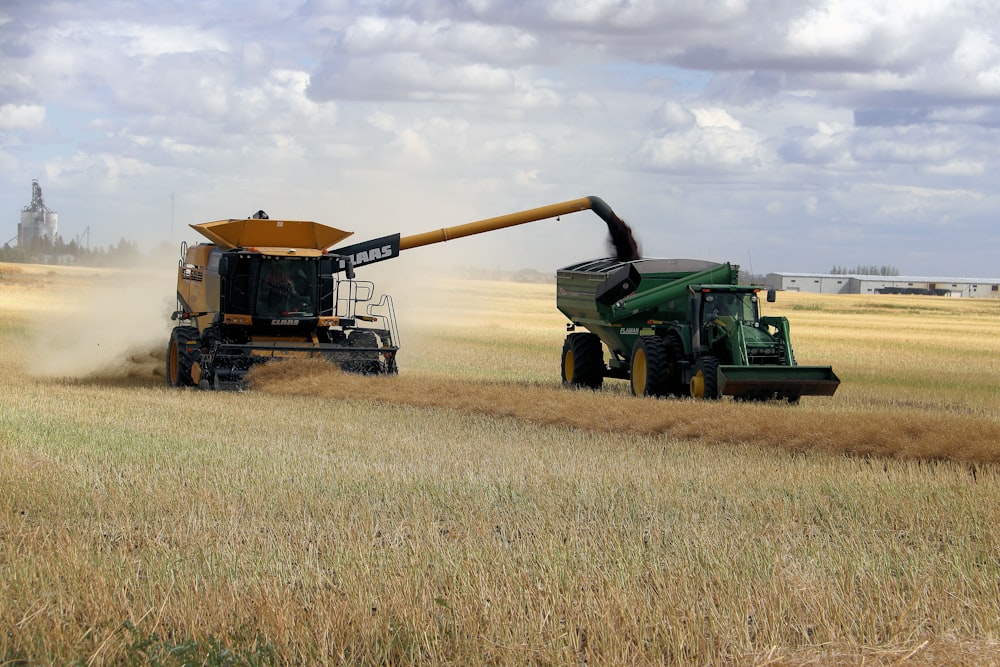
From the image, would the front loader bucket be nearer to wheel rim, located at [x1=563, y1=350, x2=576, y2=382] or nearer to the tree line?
wheel rim, located at [x1=563, y1=350, x2=576, y2=382]

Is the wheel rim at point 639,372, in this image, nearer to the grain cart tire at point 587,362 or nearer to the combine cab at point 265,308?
the grain cart tire at point 587,362

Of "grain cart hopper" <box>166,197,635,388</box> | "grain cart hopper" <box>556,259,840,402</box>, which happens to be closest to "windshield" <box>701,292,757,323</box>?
"grain cart hopper" <box>556,259,840,402</box>

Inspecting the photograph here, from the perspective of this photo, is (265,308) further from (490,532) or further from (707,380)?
(490,532)

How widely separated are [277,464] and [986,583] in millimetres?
5677

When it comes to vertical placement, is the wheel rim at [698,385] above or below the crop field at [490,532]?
above

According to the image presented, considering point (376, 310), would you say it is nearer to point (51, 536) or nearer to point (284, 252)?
point (284, 252)

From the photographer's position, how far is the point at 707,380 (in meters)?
16.7

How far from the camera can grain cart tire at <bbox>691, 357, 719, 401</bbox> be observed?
54.2 feet

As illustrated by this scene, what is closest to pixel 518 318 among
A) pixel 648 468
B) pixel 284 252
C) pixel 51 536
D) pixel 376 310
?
pixel 376 310

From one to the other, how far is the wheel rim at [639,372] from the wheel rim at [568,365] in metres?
2.27

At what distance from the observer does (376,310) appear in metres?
27.1

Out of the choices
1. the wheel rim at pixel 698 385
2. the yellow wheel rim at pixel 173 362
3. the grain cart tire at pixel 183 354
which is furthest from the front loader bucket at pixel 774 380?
the yellow wheel rim at pixel 173 362

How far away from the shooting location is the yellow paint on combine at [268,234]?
1908 centimetres

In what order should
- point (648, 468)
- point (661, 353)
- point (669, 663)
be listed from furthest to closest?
point (661, 353) → point (648, 468) → point (669, 663)
